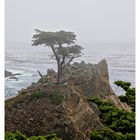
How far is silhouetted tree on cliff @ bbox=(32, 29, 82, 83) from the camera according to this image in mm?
12188

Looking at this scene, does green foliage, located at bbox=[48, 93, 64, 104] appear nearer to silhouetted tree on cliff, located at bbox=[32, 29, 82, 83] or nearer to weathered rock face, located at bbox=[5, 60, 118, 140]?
weathered rock face, located at bbox=[5, 60, 118, 140]

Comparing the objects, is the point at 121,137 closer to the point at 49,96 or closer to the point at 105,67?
the point at 49,96

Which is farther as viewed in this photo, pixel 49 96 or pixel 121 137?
pixel 49 96

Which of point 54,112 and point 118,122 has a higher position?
point 118,122

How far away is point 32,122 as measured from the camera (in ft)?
27.5

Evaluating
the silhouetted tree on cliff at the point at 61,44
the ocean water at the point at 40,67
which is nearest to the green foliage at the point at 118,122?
the silhouetted tree on cliff at the point at 61,44

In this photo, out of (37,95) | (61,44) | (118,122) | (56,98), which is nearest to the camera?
(118,122)

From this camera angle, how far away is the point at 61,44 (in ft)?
41.4

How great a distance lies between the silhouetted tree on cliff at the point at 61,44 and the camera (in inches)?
480

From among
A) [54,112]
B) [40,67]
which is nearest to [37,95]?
[54,112]

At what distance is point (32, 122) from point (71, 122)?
103 centimetres

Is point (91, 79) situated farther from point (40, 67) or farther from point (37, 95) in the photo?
point (40, 67)

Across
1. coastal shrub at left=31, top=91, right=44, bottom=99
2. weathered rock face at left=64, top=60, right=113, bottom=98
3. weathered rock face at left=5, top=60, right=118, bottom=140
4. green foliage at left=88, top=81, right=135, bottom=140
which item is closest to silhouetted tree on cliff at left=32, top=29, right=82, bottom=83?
weathered rock face at left=64, top=60, right=113, bottom=98
